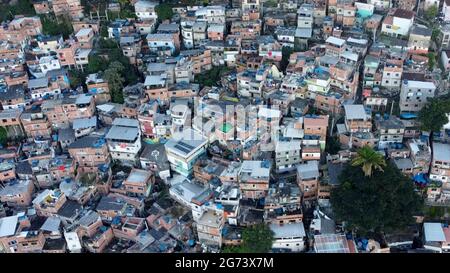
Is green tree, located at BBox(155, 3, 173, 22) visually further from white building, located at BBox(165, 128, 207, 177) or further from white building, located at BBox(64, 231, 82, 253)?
→ white building, located at BBox(64, 231, 82, 253)

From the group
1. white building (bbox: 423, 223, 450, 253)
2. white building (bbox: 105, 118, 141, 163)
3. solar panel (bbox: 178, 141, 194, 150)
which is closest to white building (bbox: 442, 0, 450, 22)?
white building (bbox: 423, 223, 450, 253)

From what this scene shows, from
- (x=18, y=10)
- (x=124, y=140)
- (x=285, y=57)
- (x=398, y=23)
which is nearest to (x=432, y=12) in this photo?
(x=398, y=23)

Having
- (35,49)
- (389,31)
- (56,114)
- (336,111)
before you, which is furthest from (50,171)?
(389,31)

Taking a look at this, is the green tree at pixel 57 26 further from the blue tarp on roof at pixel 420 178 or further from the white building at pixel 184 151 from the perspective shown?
the blue tarp on roof at pixel 420 178

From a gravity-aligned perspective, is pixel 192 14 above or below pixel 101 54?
above

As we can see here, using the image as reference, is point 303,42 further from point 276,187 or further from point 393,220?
point 393,220

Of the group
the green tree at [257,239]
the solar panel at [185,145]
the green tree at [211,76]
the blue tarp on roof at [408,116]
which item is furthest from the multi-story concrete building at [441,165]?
the green tree at [211,76]
